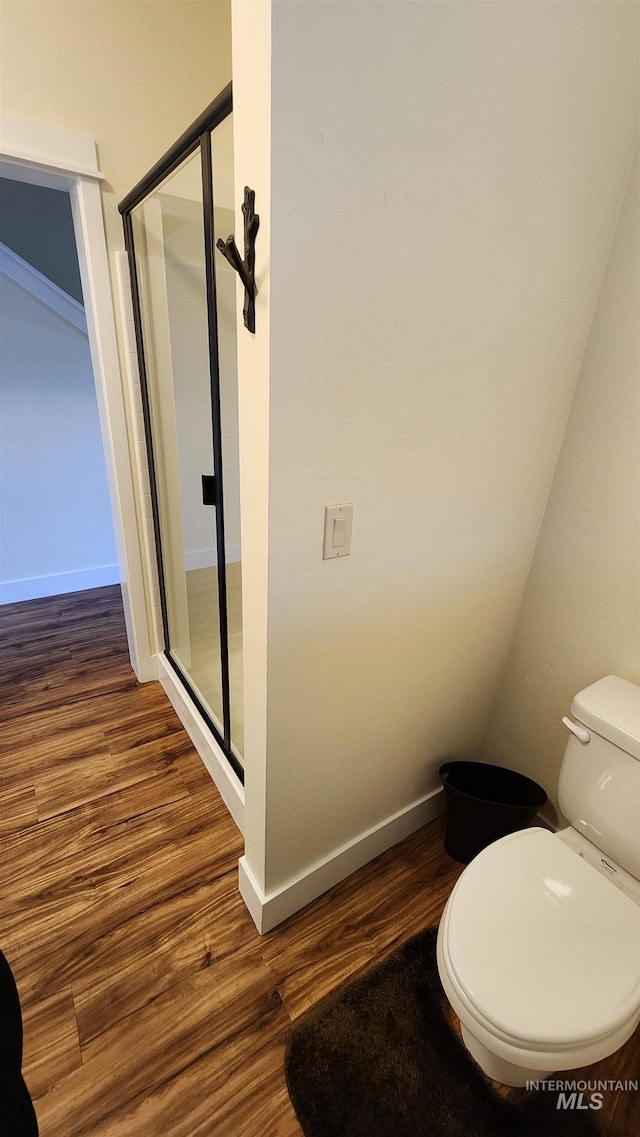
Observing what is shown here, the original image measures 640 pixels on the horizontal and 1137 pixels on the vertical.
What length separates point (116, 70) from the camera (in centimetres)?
146

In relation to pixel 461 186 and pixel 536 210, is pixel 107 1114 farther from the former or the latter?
pixel 536 210

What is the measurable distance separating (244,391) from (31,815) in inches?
65.1

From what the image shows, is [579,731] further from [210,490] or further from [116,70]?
[116,70]

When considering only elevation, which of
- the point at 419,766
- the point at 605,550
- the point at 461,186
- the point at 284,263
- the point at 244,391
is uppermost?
the point at 461,186

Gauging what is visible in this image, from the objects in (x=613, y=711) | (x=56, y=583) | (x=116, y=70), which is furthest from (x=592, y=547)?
(x=56, y=583)

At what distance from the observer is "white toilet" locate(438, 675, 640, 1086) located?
0.83m

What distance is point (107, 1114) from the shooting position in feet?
3.15

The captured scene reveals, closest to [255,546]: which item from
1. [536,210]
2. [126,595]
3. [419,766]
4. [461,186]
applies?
[461,186]

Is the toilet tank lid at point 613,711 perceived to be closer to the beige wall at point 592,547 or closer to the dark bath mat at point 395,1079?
the beige wall at point 592,547

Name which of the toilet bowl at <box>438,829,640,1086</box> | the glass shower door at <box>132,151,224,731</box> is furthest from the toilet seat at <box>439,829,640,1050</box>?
the glass shower door at <box>132,151,224,731</box>

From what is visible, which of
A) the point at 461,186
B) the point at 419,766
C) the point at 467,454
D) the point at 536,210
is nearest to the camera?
the point at 461,186

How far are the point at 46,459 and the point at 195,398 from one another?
166cm

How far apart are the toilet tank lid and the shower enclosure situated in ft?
3.43

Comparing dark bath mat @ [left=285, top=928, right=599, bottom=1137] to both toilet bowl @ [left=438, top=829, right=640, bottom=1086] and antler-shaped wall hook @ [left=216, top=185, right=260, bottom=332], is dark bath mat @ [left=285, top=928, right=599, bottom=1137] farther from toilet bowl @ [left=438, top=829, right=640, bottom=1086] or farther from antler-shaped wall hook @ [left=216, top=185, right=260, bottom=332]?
antler-shaped wall hook @ [left=216, top=185, right=260, bottom=332]
